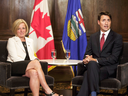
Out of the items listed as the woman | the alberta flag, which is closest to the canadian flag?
the alberta flag

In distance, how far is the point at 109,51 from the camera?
3072 mm

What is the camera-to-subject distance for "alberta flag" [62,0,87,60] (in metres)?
4.54

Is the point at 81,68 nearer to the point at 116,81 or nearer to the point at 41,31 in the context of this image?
the point at 116,81

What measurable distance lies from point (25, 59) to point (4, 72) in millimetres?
567

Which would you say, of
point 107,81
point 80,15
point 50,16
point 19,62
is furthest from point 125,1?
point 19,62

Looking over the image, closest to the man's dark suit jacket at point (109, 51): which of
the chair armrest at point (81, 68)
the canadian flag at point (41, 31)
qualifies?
the chair armrest at point (81, 68)

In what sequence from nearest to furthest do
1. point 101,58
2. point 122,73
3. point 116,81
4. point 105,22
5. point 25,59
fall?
1. point 116,81
2. point 122,73
3. point 101,58
4. point 105,22
5. point 25,59

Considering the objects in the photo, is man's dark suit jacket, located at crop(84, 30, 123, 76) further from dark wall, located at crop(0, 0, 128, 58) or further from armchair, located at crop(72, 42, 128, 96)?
dark wall, located at crop(0, 0, 128, 58)

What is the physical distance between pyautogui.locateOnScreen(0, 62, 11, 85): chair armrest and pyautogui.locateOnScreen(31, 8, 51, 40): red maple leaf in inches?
71.9

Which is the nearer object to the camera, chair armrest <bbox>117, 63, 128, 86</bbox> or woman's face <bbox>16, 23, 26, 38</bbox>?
chair armrest <bbox>117, 63, 128, 86</bbox>

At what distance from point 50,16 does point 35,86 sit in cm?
276

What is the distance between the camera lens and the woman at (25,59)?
9.13 feet

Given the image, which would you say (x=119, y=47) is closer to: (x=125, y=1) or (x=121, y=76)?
(x=121, y=76)

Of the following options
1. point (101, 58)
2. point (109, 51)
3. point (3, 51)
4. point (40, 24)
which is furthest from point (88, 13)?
point (3, 51)
